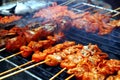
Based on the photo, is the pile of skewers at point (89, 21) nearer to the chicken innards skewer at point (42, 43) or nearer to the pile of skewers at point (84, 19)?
the pile of skewers at point (84, 19)

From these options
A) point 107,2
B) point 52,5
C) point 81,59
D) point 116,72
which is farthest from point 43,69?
point 107,2

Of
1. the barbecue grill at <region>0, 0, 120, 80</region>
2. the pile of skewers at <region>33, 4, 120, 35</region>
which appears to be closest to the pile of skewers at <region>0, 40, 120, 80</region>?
the barbecue grill at <region>0, 0, 120, 80</region>

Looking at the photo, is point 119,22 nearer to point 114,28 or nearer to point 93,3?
point 114,28

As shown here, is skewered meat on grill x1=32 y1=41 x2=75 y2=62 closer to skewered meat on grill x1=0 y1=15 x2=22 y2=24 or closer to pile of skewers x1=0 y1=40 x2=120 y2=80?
pile of skewers x1=0 y1=40 x2=120 y2=80

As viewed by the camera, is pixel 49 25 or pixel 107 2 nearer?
pixel 49 25

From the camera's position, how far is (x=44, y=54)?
4.55 meters

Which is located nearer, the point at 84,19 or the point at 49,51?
the point at 49,51

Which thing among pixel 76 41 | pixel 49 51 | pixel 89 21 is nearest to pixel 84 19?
pixel 89 21

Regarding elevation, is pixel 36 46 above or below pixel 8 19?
below

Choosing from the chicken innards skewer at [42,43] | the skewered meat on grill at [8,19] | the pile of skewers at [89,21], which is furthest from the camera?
the skewered meat on grill at [8,19]

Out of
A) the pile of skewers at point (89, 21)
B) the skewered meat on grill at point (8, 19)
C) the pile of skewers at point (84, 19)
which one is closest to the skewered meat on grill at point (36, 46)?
the pile of skewers at point (84, 19)

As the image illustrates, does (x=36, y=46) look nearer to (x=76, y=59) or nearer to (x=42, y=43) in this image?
(x=42, y=43)

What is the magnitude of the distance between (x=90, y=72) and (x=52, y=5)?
3.35 meters

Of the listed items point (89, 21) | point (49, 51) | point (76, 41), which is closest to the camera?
point (49, 51)
